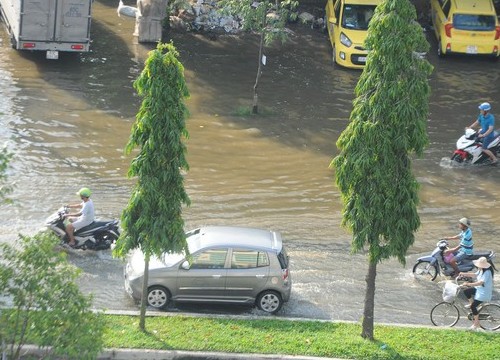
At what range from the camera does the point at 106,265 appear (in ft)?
59.8

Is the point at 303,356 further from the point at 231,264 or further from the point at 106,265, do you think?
the point at 106,265

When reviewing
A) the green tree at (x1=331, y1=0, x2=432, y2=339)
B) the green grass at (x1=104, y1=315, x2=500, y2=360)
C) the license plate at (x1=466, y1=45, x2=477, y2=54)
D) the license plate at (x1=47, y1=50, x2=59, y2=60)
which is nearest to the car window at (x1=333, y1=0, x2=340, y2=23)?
the license plate at (x1=466, y1=45, x2=477, y2=54)

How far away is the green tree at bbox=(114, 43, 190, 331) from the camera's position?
47.1ft

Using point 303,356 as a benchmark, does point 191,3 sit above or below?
above

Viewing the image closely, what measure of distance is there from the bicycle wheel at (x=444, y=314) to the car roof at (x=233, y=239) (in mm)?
2735

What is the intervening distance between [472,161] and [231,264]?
30.2ft

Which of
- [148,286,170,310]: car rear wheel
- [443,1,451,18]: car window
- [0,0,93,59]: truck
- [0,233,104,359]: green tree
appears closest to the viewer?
[0,233,104,359]: green tree

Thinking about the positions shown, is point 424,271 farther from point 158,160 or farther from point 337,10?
point 337,10

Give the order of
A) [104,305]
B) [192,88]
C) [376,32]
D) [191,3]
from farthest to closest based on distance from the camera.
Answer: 1. [191,3]
2. [192,88]
3. [104,305]
4. [376,32]

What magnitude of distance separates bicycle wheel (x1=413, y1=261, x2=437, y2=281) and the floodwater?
0.20m

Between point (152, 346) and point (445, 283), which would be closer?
point (152, 346)

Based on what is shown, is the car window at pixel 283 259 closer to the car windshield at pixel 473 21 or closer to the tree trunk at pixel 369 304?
the tree trunk at pixel 369 304

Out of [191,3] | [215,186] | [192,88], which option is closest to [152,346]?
[215,186]

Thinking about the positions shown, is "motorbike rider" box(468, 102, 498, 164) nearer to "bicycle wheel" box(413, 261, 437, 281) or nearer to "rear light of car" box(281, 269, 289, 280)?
"bicycle wheel" box(413, 261, 437, 281)
